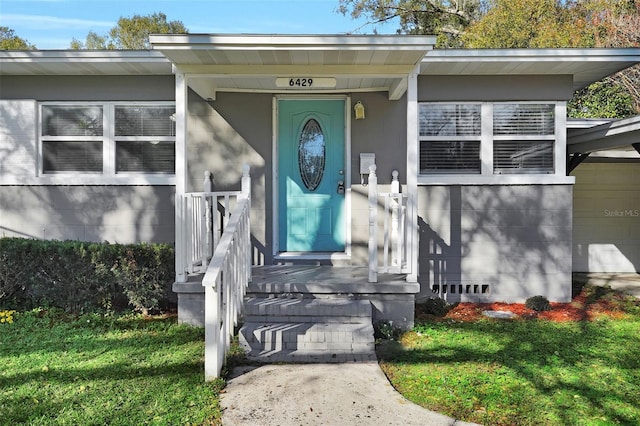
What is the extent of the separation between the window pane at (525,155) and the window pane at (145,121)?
4232 mm

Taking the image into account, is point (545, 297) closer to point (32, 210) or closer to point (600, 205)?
point (600, 205)

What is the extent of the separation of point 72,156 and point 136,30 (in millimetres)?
17611

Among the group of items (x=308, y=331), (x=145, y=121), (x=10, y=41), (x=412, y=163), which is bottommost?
(x=308, y=331)

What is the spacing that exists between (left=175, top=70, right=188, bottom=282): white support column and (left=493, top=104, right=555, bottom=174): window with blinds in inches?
152

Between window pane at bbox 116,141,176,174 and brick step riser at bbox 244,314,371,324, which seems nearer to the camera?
brick step riser at bbox 244,314,371,324

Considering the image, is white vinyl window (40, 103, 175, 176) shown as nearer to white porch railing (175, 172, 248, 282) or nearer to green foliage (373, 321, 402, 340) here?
white porch railing (175, 172, 248, 282)

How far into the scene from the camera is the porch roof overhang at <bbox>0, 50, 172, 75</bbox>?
5.44 metres

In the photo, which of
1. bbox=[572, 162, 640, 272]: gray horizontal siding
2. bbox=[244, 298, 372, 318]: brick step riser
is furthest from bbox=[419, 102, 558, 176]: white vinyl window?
bbox=[572, 162, 640, 272]: gray horizontal siding

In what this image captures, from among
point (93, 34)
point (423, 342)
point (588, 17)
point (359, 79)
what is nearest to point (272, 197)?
point (359, 79)

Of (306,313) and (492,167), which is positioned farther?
(492,167)

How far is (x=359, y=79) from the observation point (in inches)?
210

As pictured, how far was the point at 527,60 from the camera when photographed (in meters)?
5.50

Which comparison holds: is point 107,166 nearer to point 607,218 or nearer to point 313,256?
point 313,256

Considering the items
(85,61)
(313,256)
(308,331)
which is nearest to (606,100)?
(313,256)
